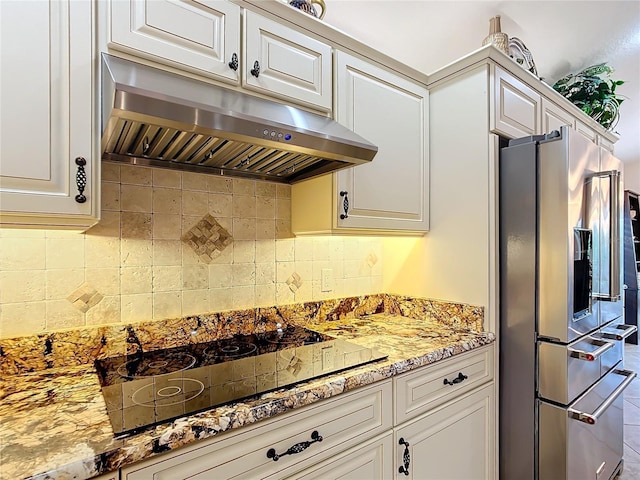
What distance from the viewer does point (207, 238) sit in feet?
5.14

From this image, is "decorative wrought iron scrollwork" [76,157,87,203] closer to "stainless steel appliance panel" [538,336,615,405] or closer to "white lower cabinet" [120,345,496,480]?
"white lower cabinet" [120,345,496,480]

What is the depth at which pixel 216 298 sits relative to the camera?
1.58m

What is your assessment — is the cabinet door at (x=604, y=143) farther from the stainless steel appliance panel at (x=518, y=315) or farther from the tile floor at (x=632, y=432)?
the tile floor at (x=632, y=432)

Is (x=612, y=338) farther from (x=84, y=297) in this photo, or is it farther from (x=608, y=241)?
(x=84, y=297)

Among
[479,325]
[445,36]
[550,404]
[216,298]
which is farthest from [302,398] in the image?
[445,36]

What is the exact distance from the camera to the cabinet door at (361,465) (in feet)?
3.55

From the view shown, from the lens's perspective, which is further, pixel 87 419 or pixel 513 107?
pixel 513 107

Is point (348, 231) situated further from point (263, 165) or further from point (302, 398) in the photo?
point (302, 398)

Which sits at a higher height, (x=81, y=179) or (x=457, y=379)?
(x=81, y=179)

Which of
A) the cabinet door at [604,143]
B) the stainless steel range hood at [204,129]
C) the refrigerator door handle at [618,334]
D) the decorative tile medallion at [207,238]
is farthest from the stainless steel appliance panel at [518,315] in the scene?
the cabinet door at [604,143]

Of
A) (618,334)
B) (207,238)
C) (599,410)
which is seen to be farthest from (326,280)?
(618,334)

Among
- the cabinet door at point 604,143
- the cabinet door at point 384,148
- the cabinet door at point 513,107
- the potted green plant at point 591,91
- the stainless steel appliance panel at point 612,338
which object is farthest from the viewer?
the cabinet door at point 604,143

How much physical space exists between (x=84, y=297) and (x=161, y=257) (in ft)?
0.95

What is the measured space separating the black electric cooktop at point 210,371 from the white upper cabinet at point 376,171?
20.2 inches
